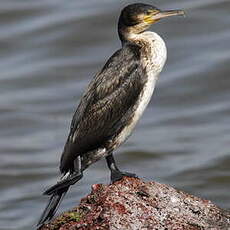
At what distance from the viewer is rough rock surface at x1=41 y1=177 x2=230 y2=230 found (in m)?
6.32

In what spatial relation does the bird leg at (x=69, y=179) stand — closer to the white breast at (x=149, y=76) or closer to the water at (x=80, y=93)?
the white breast at (x=149, y=76)

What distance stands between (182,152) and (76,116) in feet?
19.6

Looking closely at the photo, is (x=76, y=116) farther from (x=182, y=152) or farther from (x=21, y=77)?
(x=21, y=77)

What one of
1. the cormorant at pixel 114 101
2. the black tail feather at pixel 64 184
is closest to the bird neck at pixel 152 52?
the cormorant at pixel 114 101

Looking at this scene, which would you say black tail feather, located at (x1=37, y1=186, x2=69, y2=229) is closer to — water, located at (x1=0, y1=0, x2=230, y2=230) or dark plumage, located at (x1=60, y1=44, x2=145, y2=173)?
dark plumage, located at (x1=60, y1=44, x2=145, y2=173)

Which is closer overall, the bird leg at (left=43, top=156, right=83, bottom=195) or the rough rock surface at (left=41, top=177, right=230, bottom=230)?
the rough rock surface at (left=41, top=177, right=230, bottom=230)

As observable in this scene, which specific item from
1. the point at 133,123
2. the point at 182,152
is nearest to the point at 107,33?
the point at 182,152

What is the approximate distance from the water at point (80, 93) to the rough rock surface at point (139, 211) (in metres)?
5.34

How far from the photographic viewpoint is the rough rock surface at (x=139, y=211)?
20.7 feet

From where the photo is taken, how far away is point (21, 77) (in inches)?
637

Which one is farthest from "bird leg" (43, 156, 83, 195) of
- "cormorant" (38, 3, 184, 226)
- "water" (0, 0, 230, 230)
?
"water" (0, 0, 230, 230)

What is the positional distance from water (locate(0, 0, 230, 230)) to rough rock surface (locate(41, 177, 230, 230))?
534 centimetres

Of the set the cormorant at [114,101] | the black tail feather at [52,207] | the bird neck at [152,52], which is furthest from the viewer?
the bird neck at [152,52]

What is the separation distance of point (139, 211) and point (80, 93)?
912 cm
